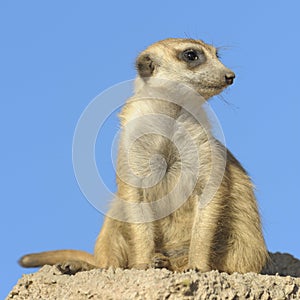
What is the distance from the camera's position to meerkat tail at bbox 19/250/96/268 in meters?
6.56

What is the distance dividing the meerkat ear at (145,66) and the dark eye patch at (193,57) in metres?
0.25

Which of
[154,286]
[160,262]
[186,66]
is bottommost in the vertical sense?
[154,286]

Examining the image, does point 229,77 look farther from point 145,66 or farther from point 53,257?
point 53,257

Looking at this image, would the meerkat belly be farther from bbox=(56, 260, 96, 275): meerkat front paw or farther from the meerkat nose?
the meerkat nose

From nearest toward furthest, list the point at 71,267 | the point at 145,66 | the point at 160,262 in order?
the point at 160,262 < the point at 71,267 < the point at 145,66

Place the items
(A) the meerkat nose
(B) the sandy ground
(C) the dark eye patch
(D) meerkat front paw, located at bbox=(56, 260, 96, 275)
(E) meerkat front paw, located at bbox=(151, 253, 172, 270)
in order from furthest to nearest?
(C) the dark eye patch, (A) the meerkat nose, (D) meerkat front paw, located at bbox=(56, 260, 96, 275), (E) meerkat front paw, located at bbox=(151, 253, 172, 270), (B) the sandy ground

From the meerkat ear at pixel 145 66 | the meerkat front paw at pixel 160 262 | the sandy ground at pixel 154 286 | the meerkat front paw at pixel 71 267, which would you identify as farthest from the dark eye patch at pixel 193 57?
the sandy ground at pixel 154 286

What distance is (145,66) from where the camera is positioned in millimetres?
6629

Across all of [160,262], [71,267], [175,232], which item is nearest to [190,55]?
[175,232]

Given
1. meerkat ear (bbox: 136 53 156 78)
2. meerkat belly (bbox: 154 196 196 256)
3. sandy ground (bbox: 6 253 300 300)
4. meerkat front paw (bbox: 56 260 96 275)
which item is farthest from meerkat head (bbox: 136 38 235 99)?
sandy ground (bbox: 6 253 300 300)

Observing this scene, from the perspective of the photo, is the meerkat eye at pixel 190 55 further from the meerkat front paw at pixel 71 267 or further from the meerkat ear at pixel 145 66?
the meerkat front paw at pixel 71 267

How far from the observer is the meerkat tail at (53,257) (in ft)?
21.5

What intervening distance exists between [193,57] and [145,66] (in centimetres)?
38

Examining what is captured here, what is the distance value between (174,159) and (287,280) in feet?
4.13
